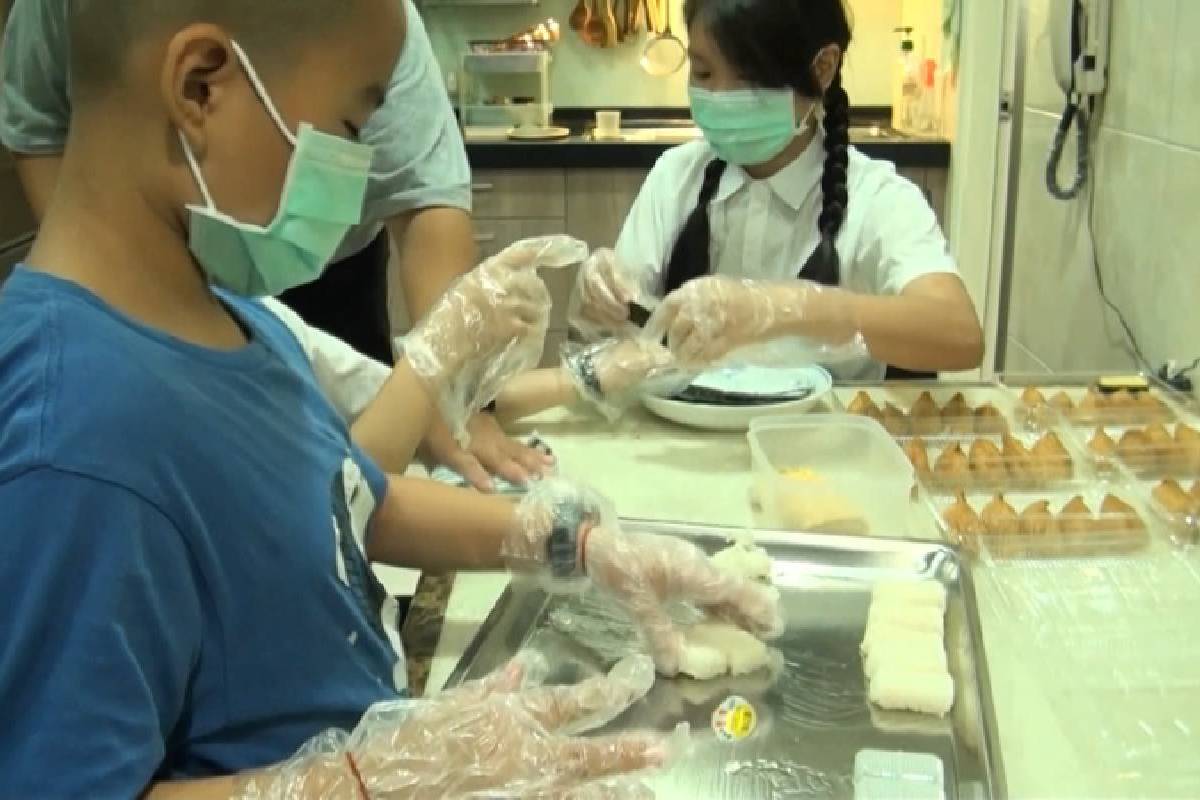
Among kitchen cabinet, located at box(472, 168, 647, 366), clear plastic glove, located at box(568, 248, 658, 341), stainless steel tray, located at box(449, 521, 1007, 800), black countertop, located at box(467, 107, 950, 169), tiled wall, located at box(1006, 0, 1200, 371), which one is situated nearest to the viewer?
stainless steel tray, located at box(449, 521, 1007, 800)

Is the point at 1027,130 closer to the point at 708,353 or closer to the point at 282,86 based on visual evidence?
the point at 708,353

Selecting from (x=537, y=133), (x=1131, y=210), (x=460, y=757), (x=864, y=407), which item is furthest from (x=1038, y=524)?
(x=537, y=133)

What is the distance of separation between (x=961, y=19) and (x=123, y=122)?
95.4 inches

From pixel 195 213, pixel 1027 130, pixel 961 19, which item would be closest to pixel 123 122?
pixel 195 213

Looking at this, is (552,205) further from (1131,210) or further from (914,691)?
(914,691)

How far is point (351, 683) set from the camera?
2.54 ft

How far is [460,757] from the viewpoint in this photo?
69 centimetres

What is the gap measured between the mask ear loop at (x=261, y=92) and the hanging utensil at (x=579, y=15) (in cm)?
289

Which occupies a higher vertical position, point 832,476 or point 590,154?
point 590,154

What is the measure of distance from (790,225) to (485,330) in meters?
0.74

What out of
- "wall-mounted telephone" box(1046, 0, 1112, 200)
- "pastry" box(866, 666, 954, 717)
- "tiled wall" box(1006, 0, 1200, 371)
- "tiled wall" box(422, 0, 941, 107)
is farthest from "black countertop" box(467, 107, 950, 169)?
"pastry" box(866, 666, 954, 717)

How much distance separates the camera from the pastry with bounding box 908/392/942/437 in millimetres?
1348

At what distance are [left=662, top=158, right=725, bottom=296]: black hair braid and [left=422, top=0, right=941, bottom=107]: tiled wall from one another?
1.79m

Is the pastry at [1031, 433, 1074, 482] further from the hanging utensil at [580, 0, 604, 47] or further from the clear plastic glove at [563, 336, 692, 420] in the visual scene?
the hanging utensil at [580, 0, 604, 47]
